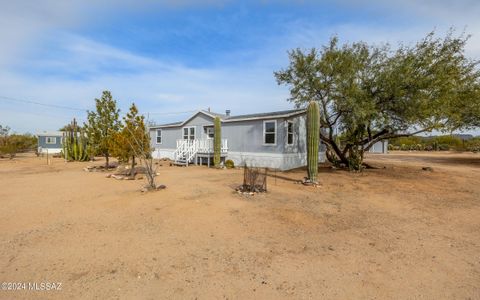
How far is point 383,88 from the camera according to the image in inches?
455

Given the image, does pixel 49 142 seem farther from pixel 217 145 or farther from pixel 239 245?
pixel 239 245

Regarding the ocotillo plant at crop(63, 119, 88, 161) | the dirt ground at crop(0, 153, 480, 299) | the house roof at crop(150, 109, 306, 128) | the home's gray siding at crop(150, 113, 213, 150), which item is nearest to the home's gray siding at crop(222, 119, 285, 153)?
the house roof at crop(150, 109, 306, 128)

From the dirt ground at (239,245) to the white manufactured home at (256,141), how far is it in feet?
23.3

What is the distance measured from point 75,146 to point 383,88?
73.5 ft

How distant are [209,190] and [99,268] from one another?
17.6 feet

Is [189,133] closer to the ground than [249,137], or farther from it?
farther from it

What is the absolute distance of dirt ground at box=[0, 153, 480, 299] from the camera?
10.8ft

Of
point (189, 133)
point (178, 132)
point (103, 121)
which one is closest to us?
point (103, 121)

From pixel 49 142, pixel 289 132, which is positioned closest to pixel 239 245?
pixel 289 132

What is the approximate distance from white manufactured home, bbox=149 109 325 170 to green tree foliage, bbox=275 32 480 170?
2425 mm

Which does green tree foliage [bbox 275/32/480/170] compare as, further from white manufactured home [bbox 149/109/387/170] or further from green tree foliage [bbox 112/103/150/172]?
green tree foliage [bbox 112/103/150/172]

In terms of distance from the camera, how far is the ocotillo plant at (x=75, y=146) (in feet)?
67.4

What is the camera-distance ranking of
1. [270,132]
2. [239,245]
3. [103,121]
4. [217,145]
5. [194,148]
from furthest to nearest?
[194,148] < [217,145] < [270,132] < [103,121] < [239,245]

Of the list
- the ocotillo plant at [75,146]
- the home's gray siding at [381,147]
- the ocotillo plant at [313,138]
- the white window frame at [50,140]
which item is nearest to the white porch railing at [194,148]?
the ocotillo plant at [313,138]
